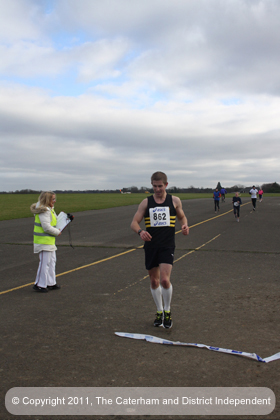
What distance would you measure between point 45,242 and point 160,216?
3.08 meters

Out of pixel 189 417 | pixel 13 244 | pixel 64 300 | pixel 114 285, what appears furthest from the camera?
pixel 13 244

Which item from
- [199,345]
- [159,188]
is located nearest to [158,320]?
[199,345]

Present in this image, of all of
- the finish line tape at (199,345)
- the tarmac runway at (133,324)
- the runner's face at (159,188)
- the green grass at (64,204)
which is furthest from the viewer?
the green grass at (64,204)

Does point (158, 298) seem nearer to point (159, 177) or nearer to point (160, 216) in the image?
point (160, 216)

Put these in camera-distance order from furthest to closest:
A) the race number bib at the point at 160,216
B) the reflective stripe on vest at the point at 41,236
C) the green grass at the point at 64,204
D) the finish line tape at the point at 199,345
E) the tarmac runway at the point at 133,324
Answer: the green grass at the point at 64,204
the reflective stripe on vest at the point at 41,236
the race number bib at the point at 160,216
the finish line tape at the point at 199,345
the tarmac runway at the point at 133,324

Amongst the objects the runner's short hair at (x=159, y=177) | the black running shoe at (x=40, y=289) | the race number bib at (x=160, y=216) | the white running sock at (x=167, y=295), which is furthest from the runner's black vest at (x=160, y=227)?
the black running shoe at (x=40, y=289)

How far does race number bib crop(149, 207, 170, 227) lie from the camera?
4.92 meters

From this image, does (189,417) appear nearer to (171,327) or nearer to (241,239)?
(171,327)

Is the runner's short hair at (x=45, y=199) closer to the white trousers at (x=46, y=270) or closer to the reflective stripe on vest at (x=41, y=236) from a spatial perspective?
the reflective stripe on vest at (x=41, y=236)

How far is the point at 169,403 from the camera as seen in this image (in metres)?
3.16

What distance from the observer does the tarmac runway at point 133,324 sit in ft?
11.8

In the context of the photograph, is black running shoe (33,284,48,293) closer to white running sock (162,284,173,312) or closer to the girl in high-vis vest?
the girl in high-vis vest

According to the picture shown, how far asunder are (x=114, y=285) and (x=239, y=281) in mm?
2561

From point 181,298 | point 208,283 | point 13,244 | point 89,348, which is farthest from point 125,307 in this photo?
point 13,244
